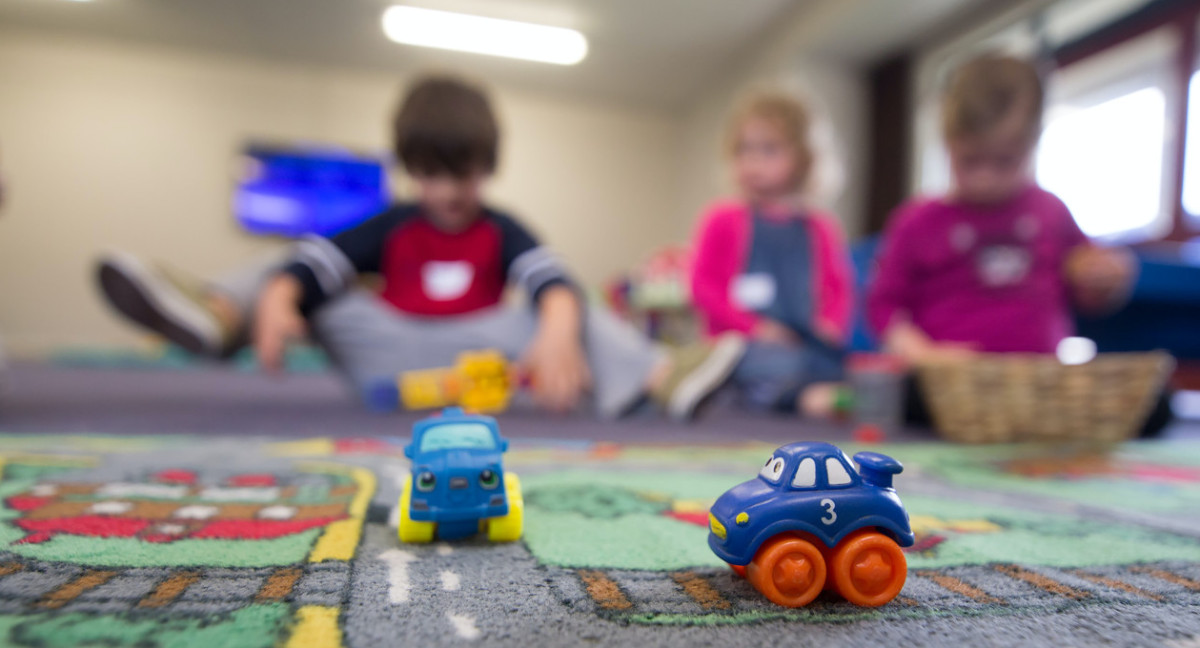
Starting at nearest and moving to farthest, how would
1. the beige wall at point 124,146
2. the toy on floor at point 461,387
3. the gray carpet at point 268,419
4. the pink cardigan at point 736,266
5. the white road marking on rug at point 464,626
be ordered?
1. the white road marking on rug at point 464,626
2. the gray carpet at point 268,419
3. the toy on floor at point 461,387
4. the pink cardigan at point 736,266
5. the beige wall at point 124,146

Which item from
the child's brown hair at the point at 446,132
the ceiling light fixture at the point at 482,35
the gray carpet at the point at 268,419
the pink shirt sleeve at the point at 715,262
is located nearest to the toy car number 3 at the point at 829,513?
the gray carpet at the point at 268,419

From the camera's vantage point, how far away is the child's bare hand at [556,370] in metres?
→ 1.09

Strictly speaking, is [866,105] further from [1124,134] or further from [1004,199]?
[1004,199]

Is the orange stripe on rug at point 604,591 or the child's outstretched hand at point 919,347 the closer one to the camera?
the orange stripe on rug at point 604,591

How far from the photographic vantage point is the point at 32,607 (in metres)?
0.30

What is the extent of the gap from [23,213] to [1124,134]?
4.94 m

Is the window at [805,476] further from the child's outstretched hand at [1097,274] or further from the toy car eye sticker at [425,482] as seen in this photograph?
the child's outstretched hand at [1097,274]

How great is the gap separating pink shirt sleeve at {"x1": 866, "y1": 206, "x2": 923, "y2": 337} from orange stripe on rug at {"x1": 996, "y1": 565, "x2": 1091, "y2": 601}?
99 centimetres

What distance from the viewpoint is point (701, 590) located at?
0.35 m

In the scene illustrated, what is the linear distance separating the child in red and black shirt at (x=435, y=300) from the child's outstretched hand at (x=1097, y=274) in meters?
0.57

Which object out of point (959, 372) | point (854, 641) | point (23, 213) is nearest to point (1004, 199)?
point (959, 372)

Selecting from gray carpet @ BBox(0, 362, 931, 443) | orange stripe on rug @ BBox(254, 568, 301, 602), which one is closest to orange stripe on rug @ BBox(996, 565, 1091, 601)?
orange stripe on rug @ BBox(254, 568, 301, 602)

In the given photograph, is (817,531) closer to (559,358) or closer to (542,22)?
(559,358)

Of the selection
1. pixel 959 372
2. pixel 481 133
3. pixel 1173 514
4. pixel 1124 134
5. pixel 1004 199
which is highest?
pixel 1124 134
